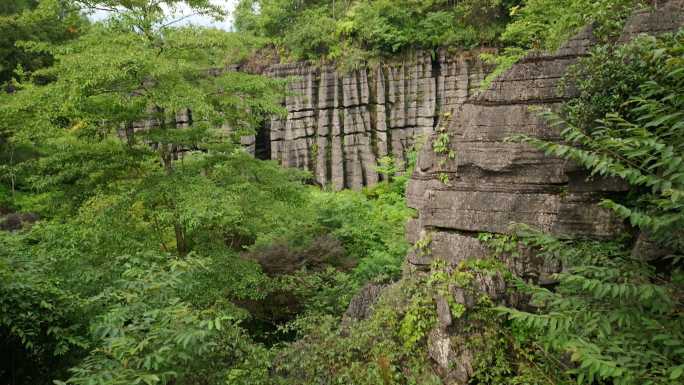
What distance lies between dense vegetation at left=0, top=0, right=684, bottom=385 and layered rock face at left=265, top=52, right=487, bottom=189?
21.7 ft

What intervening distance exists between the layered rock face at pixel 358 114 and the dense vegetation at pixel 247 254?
6.61 m

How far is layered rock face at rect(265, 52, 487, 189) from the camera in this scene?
52.5 ft

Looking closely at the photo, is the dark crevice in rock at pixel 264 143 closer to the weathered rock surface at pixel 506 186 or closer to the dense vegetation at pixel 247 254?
the dense vegetation at pixel 247 254

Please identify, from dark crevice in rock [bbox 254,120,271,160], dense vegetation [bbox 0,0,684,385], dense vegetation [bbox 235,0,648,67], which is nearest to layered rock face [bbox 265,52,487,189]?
dense vegetation [bbox 235,0,648,67]

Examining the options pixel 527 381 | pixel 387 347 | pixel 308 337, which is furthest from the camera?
pixel 308 337

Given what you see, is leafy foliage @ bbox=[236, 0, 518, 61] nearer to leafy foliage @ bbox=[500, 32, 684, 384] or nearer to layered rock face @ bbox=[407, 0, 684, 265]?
layered rock face @ bbox=[407, 0, 684, 265]

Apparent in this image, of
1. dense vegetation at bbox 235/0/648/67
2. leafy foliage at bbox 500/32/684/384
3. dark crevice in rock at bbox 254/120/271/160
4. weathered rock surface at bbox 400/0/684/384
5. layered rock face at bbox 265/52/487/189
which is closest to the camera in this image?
leafy foliage at bbox 500/32/684/384

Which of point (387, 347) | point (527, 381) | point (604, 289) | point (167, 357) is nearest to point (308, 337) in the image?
point (387, 347)

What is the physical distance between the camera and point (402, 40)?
1590cm

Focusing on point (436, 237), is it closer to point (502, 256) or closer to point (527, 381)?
point (502, 256)

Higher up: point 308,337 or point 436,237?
point 436,237

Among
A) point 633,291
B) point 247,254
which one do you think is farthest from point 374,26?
point 633,291

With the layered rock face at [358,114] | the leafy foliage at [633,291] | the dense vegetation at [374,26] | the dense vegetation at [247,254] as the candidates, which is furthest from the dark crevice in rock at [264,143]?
the leafy foliage at [633,291]

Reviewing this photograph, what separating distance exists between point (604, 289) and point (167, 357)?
2.97 meters
